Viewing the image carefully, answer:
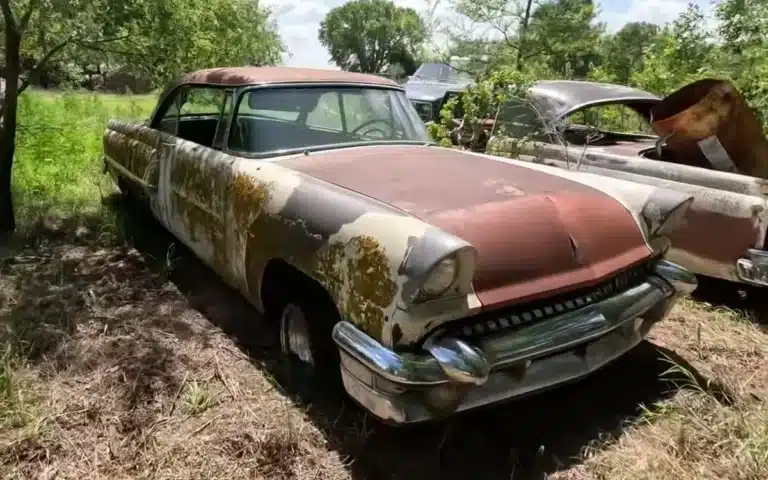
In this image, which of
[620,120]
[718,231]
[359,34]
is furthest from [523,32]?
[359,34]

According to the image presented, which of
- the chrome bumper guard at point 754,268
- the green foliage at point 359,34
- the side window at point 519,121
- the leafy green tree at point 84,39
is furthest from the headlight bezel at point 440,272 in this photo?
the green foliage at point 359,34

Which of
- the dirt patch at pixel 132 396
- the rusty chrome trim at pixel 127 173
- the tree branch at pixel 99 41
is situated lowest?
the dirt patch at pixel 132 396

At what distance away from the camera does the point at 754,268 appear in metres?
3.54

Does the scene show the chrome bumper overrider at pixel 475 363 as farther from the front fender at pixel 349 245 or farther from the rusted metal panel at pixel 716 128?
the rusted metal panel at pixel 716 128

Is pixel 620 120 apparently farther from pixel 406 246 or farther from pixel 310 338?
pixel 406 246

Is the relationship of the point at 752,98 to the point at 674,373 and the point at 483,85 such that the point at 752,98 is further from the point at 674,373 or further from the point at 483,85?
the point at 674,373

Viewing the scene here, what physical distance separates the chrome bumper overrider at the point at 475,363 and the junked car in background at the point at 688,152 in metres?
1.52

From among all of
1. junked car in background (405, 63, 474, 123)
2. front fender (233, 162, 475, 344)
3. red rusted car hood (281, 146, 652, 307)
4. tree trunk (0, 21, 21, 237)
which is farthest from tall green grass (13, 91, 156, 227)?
junked car in background (405, 63, 474, 123)

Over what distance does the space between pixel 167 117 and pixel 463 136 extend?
124 inches

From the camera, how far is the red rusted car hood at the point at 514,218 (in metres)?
2.27

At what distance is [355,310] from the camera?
225 cm

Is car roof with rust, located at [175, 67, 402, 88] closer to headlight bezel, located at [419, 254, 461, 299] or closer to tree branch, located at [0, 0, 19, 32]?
tree branch, located at [0, 0, 19, 32]

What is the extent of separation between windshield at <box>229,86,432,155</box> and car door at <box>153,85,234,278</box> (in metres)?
0.17

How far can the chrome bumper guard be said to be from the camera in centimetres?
350
